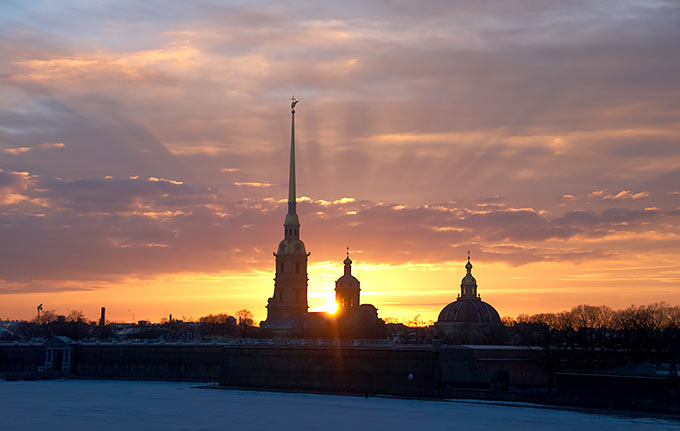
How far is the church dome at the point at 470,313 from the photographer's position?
142 metres

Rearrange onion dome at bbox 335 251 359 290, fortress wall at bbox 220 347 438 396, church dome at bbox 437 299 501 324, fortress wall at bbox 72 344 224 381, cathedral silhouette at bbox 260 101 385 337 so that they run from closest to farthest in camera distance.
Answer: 1. fortress wall at bbox 220 347 438 396
2. fortress wall at bbox 72 344 224 381
3. cathedral silhouette at bbox 260 101 385 337
4. onion dome at bbox 335 251 359 290
5. church dome at bbox 437 299 501 324

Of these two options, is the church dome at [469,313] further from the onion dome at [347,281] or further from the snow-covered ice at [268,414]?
the snow-covered ice at [268,414]

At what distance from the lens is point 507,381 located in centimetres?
7806

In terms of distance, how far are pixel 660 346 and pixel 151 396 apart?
48320 mm

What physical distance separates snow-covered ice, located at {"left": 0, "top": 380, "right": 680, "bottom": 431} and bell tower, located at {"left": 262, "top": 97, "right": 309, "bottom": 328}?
44896 mm

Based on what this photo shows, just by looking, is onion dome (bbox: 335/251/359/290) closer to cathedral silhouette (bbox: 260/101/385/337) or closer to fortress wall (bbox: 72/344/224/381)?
cathedral silhouette (bbox: 260/101/385/337)

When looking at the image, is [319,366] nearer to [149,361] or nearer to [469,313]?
[149,361]

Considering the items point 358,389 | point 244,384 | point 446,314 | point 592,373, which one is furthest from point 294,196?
point 592,373

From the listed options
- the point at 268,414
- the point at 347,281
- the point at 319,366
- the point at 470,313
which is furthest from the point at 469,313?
the point at 268,414

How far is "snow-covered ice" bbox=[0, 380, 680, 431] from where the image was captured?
57.2m

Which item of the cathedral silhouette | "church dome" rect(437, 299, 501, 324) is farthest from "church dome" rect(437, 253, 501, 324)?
the cathedral silhouette

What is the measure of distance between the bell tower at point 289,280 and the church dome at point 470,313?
2679 cm

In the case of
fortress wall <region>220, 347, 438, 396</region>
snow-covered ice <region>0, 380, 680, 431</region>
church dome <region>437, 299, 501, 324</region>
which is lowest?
snow-covered ice <region>0, 380, 680, 431</region>

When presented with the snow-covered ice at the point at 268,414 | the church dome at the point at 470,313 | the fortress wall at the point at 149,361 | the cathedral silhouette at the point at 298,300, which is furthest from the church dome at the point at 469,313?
the snow-covered ice at the point at 268,414
